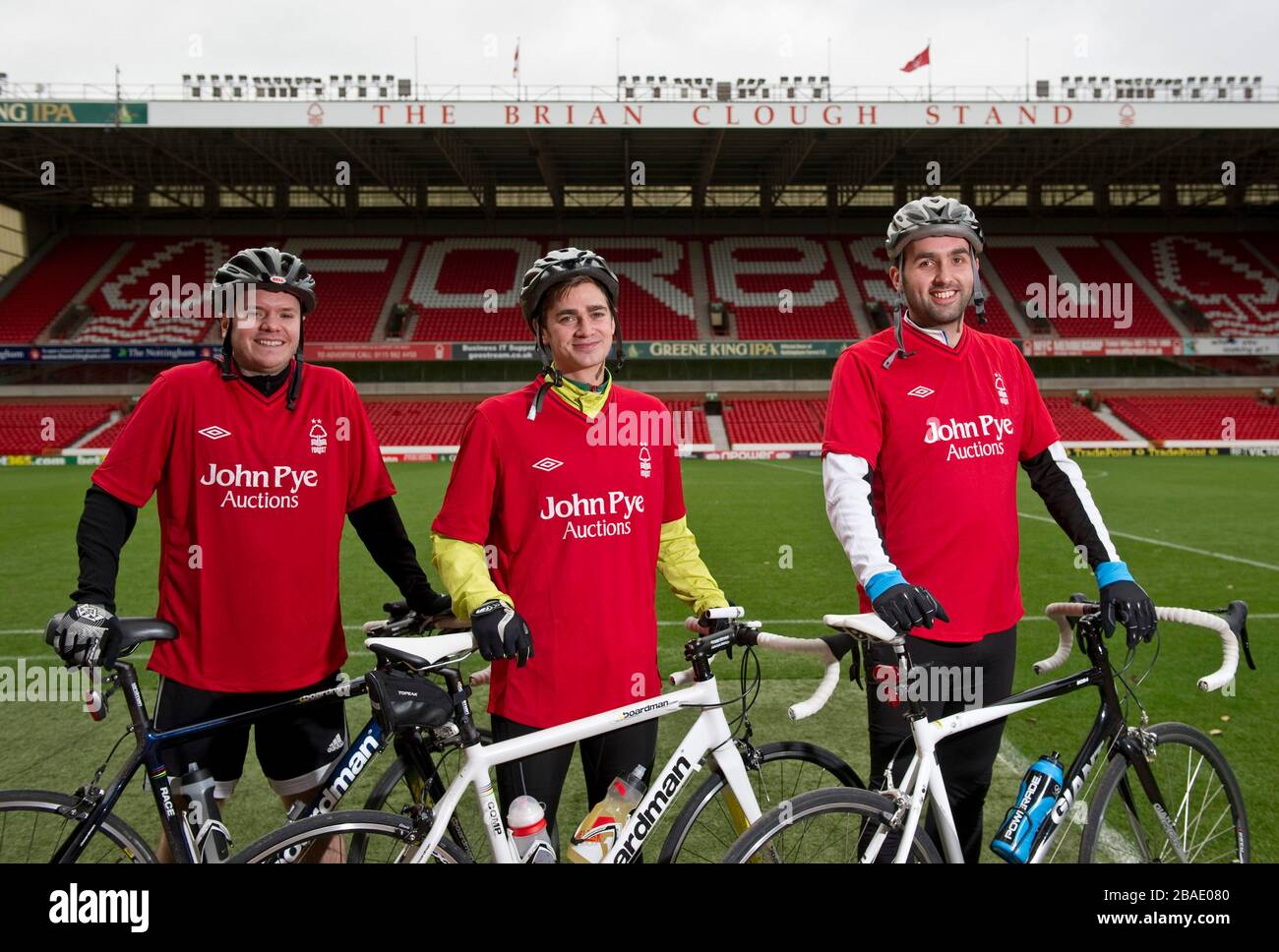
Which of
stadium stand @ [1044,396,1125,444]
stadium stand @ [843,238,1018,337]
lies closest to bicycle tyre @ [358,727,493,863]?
stadium stand @ [1044,396,1125,444]

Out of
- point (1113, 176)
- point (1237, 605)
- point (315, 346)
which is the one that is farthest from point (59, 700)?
point (1113, 176)

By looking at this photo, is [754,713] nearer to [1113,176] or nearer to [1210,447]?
[1210,447]

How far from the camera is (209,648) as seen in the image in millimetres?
2699

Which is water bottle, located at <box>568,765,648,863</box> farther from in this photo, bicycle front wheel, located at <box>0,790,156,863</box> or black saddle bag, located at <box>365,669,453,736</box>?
bicycle front wheel, located at <box>0,790,156,863</box>

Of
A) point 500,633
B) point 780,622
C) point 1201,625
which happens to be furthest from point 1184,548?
point 500,633

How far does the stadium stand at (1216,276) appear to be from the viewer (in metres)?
33.5

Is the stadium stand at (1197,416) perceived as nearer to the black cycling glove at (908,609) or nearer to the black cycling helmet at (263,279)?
the black cycling glove at (908,609)

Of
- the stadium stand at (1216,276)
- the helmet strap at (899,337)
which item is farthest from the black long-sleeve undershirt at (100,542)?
the stadium stand at (1216,276)

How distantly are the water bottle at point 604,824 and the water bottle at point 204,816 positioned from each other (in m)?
1.01

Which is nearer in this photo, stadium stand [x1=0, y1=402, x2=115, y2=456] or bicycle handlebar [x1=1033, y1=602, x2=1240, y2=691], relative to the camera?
bicycle handlebar [x1=1033, y1=602, x2=1240, y2=691]

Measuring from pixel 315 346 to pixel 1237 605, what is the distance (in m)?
32.5

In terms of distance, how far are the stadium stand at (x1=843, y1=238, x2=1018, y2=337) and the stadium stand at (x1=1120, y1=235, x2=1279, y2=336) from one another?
670cm

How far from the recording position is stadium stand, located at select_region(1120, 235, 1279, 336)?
1319 inches

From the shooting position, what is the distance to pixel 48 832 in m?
2.25
